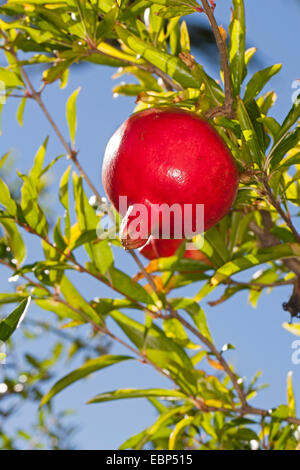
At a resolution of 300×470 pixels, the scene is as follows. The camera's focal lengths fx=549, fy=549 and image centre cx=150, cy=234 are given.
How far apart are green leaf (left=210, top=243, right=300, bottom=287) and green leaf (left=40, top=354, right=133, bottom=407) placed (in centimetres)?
35

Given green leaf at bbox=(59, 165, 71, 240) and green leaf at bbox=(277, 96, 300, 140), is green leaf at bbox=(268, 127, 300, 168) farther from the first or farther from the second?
green leaf at bbox=(59, 165, 71, 240)

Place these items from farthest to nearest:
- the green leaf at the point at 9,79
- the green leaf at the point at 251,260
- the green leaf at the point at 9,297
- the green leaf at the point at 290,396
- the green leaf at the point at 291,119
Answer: the green leaf at the point at 290,396, the green leaf at the point at 9,79, the green leaf at the point at 9,297, the green leaf at the point at 251,260, the green leaf at the point at 291,119

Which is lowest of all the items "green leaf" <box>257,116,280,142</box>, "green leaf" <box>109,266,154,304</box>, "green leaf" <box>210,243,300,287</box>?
"green leaf" <box>109,266,154,304</box>

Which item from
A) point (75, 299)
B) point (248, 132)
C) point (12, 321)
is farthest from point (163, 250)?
point (248, 132)

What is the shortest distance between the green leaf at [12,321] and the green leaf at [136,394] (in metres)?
0.34

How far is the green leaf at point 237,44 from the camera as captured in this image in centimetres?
79

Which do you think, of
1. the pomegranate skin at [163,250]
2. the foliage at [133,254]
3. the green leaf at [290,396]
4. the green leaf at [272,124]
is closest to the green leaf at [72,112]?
the foliage at [133,254]

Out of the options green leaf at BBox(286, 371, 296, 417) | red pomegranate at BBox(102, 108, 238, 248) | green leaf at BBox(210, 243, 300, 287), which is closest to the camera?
red pomegranate at BBox(102, 108, 238, 248)

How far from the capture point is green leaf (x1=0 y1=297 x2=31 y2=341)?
0.88 metres

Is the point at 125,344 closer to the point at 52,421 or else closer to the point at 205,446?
the point at 205,446

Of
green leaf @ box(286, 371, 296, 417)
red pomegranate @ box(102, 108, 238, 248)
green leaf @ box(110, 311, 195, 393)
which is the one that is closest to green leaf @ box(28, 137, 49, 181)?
green leaf @ box(110, 311, 195, 393)

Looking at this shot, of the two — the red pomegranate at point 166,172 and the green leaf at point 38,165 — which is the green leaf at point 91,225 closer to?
the green leaf at point 38,165

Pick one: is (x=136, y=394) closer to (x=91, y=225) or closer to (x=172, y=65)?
(x=91, y=225)

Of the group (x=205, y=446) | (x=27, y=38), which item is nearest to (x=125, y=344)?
(x=205, y=446)
